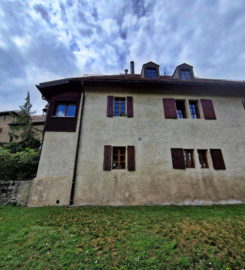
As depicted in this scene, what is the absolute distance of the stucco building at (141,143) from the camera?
7176 mm

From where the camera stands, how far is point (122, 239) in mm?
3783

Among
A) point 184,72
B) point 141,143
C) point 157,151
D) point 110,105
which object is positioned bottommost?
point 157,151

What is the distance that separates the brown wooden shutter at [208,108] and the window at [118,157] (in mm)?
5349

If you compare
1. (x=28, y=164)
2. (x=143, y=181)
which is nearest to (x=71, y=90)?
(x=28, y=164)

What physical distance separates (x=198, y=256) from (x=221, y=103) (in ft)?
30.9

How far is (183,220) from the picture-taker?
16.2 feet

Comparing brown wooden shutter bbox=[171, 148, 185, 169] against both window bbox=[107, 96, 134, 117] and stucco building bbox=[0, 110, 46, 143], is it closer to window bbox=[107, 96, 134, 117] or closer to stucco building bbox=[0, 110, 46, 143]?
window bbox=[107, 96, 134, 117]

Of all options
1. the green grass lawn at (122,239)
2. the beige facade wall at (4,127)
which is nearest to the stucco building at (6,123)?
the beige facade wall at (4,127)

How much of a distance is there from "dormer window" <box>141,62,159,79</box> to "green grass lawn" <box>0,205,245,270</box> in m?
9.26

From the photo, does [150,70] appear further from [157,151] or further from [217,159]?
[217,159]

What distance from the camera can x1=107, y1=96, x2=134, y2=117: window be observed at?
871 cm

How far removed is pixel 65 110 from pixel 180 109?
7.63 meters

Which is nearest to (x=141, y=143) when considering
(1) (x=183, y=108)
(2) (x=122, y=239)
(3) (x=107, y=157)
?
(3) (x=107, y=157)

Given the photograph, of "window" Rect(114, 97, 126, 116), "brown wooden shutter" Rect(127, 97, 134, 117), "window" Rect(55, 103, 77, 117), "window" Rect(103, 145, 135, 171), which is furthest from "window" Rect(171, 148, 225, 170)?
"window" Rect(55, 103, 77, 117)
